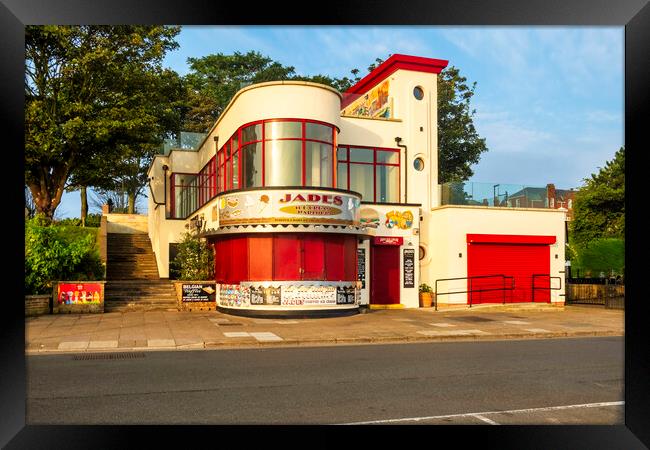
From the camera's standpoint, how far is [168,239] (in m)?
30.1

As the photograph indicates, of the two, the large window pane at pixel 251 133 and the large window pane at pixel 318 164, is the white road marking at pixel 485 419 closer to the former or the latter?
the large window pane at pixel 318 164

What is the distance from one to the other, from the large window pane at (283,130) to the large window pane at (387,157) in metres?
6.08

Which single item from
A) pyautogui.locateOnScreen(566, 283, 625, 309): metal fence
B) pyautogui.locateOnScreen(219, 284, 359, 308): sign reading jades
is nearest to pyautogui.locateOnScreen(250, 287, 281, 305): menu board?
pyautogui.locateOnScreen(219, 284, 359, 308): sign reading jades

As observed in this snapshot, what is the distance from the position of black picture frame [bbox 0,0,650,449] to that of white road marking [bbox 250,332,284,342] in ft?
30.6

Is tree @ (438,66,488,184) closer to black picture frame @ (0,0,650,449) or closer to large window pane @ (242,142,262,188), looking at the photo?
large window pane @ (242,142,262,188)

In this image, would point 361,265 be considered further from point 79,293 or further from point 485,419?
point 485,419

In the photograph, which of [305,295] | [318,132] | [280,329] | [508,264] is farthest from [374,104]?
[280,329]

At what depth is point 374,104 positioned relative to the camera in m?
29.1

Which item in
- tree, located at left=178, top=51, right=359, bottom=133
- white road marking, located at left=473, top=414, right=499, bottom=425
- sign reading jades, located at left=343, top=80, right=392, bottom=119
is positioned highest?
tree, located at left=178, top=51, right=359, bottom=133


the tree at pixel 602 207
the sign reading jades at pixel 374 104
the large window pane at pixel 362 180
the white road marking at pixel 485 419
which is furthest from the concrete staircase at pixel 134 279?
the tree at pixel 602 207

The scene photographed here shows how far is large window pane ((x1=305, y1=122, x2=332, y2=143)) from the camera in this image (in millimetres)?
21828
